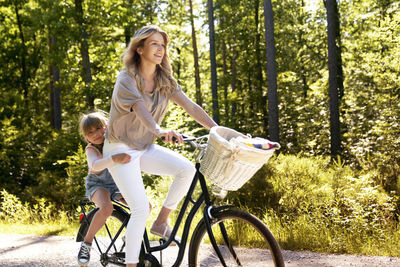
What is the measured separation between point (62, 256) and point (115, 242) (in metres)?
1.82

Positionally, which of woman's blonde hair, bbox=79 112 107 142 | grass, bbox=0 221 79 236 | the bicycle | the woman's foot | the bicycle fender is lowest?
grass, bbox=0 221 79 236

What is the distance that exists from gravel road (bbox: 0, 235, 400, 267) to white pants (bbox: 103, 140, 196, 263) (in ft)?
4.30

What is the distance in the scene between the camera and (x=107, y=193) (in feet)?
12.2

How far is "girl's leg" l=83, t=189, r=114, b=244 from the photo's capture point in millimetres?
3666

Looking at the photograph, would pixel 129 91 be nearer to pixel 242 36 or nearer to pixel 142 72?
pixel 142 72

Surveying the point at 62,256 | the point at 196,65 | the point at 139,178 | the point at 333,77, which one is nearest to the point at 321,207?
the point at 62,256

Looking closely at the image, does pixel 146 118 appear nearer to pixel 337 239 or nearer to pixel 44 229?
pixel 337 239

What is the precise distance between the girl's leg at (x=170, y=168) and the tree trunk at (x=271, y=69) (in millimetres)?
11651

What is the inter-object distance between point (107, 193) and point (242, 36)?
19.1m

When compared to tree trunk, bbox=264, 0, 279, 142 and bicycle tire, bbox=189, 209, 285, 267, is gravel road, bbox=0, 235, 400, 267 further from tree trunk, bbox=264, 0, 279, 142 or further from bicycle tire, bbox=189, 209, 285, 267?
tree trunk, bbox=264, 0, 279, 142

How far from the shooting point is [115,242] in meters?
3.82

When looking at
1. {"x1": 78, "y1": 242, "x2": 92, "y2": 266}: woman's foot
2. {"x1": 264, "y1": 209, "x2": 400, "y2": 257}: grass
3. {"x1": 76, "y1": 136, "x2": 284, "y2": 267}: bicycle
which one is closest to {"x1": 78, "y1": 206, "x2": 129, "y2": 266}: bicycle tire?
{"x1": 76, "y1": 136, "x2": 284, "y2": 267}: bicycle

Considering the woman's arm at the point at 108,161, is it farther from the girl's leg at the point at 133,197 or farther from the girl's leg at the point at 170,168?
the girl's leg at the point at 170,168

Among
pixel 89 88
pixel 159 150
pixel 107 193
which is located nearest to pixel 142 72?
pixel 159 150
